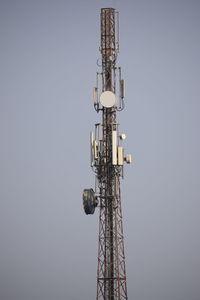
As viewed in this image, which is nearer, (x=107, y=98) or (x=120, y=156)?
(x=120, y=156)

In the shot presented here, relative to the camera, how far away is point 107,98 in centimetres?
4428

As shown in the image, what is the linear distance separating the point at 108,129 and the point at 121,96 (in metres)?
2.44

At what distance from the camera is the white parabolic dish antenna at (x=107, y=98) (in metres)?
44.2

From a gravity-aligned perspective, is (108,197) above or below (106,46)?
below

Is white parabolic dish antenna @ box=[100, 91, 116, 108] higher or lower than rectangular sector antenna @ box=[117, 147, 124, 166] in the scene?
higher

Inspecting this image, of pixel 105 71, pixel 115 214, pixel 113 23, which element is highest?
pixel 113 23

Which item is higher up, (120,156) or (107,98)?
(107,98)

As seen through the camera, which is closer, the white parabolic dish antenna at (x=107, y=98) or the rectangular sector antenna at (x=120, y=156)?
the rectangular sector antenna at (x=120, y=156)

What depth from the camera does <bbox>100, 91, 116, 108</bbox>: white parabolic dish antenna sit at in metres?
44.2

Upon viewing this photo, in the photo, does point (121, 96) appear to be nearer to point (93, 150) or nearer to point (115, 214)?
point (93, 150)

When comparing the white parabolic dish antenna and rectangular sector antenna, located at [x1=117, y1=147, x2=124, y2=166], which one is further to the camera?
the white parabolic dish antenna

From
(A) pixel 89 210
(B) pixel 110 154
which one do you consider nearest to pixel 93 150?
(B) pixel 110 154

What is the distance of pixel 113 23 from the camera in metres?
45.3

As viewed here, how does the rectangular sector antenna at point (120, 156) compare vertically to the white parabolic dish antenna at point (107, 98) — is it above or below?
below
